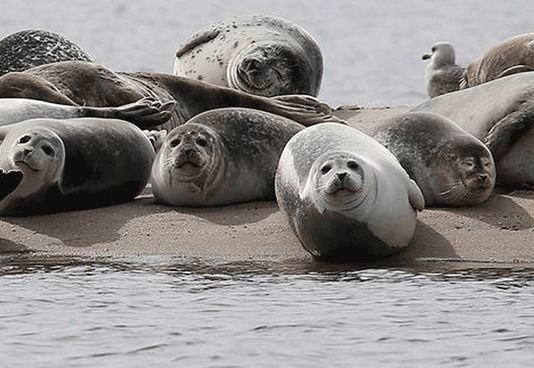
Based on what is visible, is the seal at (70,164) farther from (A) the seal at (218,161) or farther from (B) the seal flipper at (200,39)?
(B) the seal flipper at (200,39)

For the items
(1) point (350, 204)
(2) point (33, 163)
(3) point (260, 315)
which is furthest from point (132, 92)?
(3) point (260, 315)

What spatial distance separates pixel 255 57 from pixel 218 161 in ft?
11.8

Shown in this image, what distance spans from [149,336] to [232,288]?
0.97 meters

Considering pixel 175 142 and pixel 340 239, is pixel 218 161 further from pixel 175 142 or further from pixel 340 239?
pixel 340 239

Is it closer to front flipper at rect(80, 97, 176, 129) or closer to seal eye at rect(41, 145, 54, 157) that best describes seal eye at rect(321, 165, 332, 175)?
seal eye at rect(41, 145, 54, 157)

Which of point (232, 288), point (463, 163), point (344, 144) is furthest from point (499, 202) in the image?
point (232, 288)

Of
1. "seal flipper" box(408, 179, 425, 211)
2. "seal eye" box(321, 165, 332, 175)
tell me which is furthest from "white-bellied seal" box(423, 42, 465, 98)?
"seal eye" box(321, 165, 332, 175)

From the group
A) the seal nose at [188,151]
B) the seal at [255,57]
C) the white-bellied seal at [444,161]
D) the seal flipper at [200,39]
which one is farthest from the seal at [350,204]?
→ the seal flipper at [200,39]

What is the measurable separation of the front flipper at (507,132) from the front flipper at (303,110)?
1456mm

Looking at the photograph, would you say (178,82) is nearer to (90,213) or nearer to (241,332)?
(90,213)

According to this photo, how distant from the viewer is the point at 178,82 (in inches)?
438

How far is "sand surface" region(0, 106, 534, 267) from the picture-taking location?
7.57 meters

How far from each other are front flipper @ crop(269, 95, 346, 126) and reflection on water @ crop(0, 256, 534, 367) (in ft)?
9.17

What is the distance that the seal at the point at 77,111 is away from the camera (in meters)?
9.38
